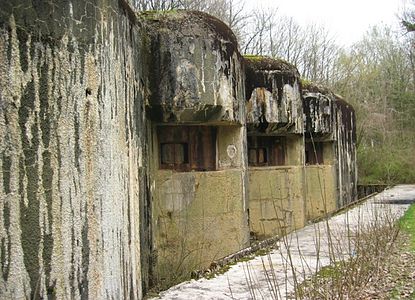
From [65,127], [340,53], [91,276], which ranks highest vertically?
[340,53]

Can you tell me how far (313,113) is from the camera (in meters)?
11.2

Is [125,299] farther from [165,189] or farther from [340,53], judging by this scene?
[340,53]

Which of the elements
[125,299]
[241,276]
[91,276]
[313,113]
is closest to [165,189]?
[241,276]

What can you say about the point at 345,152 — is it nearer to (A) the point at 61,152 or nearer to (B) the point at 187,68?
(B) the point at 187,68

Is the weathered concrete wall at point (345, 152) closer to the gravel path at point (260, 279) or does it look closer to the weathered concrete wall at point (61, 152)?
the gravel path at point (260, 279)

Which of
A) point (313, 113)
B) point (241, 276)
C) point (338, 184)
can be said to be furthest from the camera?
point (338, 184)

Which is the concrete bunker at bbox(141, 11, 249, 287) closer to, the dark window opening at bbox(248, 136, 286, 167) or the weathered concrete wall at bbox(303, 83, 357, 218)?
the dark window opening at bbox(248, 136, 286, 167)

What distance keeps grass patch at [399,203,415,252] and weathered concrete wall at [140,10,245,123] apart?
10.3 feet

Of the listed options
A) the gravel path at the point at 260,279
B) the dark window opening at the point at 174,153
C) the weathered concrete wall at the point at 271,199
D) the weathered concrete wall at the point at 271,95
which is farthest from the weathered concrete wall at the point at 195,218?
the weathered concrete wall at the point at 271,199

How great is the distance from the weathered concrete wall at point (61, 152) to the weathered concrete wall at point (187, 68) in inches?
62.9

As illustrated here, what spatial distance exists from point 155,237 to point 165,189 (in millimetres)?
622

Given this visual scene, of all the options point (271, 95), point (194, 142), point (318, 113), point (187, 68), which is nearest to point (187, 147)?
point (194, 142)

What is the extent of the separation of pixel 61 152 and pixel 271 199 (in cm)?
631

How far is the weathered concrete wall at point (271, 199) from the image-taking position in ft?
30.4
